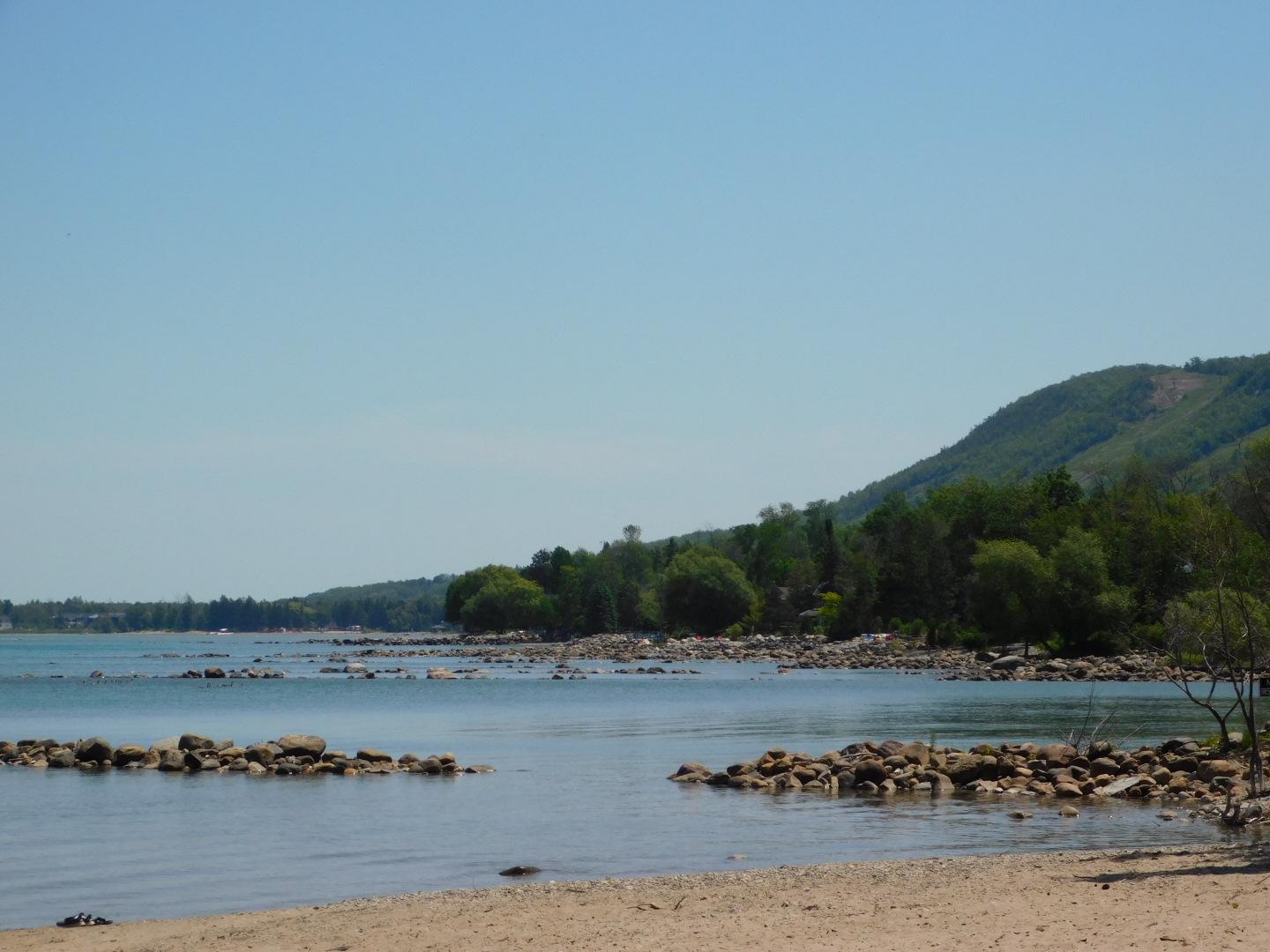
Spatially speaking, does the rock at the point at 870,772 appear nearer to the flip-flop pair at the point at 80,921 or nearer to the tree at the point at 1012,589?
the flip-flop pair at the point at 80,921

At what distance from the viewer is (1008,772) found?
2792 centimetres

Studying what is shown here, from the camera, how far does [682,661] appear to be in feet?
373

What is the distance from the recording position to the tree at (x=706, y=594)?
14975 centimetres

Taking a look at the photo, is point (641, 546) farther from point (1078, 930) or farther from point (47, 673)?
point (1078, 930)

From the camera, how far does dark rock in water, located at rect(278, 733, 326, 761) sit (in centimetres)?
3369

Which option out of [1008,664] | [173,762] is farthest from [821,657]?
[173,762]

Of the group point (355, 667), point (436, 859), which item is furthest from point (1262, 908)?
point (355, 667)

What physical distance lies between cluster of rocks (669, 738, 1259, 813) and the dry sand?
8.01m

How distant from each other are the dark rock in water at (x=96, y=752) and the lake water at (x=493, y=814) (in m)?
1.33

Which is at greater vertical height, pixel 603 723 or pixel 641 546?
pixel 641 546

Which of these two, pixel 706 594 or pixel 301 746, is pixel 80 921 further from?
pixel 706 594

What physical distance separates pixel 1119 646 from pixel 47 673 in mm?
75473

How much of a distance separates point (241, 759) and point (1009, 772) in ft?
60.1

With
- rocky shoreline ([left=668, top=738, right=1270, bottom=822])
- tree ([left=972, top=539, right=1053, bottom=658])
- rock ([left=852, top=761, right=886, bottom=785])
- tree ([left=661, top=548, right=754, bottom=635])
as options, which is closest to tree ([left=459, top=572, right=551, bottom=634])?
tree ([left=661, top=548, right=754, bottom=635])
